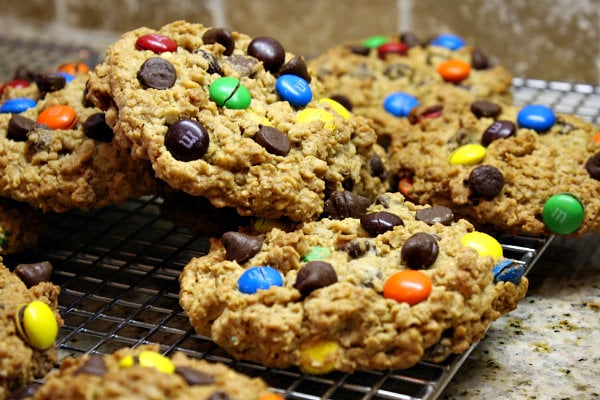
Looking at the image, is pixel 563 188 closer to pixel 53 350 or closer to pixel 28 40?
pixel 53 350

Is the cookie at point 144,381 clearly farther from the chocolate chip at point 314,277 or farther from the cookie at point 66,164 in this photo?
the cookie at point 66,164

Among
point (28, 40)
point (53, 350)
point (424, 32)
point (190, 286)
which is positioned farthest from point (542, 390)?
point (28, 40)

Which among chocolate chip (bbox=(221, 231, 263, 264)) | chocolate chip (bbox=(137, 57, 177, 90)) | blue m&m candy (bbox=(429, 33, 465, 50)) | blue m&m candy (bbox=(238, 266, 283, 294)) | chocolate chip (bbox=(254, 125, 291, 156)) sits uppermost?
blue m&m candy (bbox=(429, 33, 465, 50))

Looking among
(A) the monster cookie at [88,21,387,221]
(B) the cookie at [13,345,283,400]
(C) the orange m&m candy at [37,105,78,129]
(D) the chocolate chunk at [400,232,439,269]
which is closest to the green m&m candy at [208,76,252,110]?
(A) the monster cookie at [88,21,387,221]

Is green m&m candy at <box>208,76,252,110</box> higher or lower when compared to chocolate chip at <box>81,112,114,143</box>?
higher

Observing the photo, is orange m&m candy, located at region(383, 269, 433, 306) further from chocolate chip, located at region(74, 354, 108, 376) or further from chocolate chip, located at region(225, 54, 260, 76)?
chocolate chip, located at region(225, 54, 260, 76)

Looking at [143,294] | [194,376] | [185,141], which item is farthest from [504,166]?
[194,376]

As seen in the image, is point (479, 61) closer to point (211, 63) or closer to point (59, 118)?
point (211, 63)
